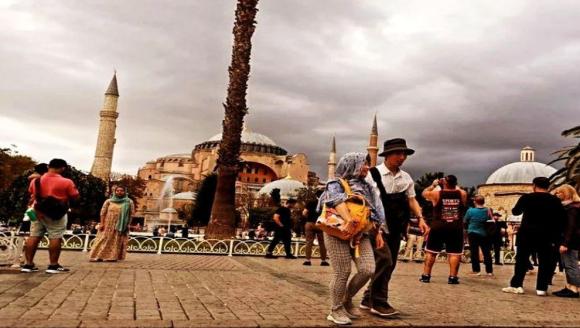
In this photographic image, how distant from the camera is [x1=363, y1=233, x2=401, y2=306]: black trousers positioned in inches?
176

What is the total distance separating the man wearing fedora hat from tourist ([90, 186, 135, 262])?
5.70m

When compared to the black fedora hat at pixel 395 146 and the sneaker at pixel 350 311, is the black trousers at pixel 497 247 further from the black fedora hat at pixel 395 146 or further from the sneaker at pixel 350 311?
the sneaker at pixel 350 311

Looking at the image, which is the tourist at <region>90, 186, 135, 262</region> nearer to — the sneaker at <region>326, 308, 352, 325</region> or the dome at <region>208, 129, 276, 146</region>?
the sneaker at <region>326, 308, 352, 325</region>

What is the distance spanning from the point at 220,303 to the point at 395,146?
6.89ft

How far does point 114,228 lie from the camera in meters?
9.34

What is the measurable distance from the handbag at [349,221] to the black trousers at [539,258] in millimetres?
3542

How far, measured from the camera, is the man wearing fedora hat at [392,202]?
464 centimetres

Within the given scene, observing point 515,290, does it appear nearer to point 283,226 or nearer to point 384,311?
point 384,311

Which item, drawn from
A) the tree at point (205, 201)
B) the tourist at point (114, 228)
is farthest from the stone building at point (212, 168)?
the tourist at point (114, 228)

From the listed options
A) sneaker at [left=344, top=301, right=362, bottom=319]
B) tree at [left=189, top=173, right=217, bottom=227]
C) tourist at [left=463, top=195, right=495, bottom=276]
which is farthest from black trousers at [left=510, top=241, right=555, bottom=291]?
tree at [left=189, top=173, right=217, bottom=227]

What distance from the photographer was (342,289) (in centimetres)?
398

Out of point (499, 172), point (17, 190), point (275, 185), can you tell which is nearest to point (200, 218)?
point (17, 190)

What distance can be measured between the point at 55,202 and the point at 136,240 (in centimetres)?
683

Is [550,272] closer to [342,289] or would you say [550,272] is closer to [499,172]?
[342,289]
